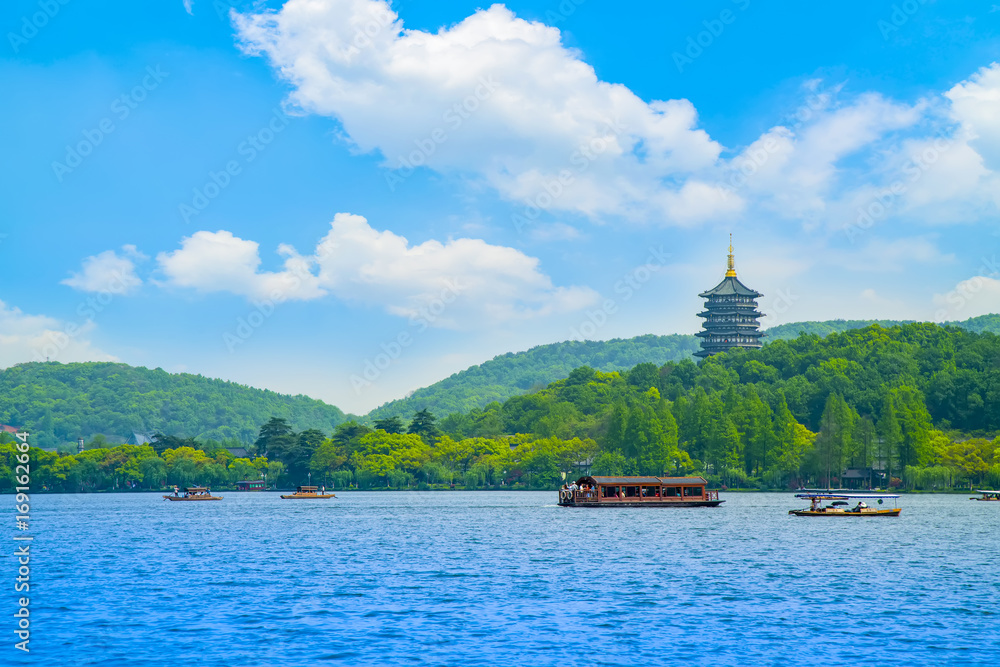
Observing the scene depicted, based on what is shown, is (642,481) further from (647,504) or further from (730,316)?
(730,316)

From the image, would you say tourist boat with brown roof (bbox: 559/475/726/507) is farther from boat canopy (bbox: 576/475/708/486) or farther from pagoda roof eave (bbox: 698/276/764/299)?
pagoda roof eave (bbox: 698/276/764/299)

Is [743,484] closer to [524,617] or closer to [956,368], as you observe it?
[956,368]

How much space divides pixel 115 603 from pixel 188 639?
282 inches

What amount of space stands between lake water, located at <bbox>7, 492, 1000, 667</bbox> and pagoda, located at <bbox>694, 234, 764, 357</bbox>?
381ft

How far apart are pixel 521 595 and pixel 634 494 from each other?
190ft

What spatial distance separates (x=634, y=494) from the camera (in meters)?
89.2

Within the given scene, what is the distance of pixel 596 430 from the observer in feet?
472

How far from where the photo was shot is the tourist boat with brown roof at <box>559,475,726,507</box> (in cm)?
8619

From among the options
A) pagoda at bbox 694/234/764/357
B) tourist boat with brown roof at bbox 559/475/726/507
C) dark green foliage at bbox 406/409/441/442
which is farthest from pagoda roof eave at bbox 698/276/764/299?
tourist boat with brown roof at bbox 559/475/726/507

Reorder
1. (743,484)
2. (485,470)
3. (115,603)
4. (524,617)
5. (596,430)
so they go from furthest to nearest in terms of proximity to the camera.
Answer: (596,430), (485,470), (743,484), (115,603), (524,617)

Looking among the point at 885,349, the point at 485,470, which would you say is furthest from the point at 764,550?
the point at 885,349

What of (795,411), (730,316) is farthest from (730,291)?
(795,411)

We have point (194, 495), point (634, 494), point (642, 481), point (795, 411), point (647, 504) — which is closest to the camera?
point (647, 504)

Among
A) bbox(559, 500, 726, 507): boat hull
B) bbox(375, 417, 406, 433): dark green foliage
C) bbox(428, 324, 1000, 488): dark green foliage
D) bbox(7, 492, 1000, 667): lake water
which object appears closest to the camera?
bbox(7, 492, 1000, 667): lake water
